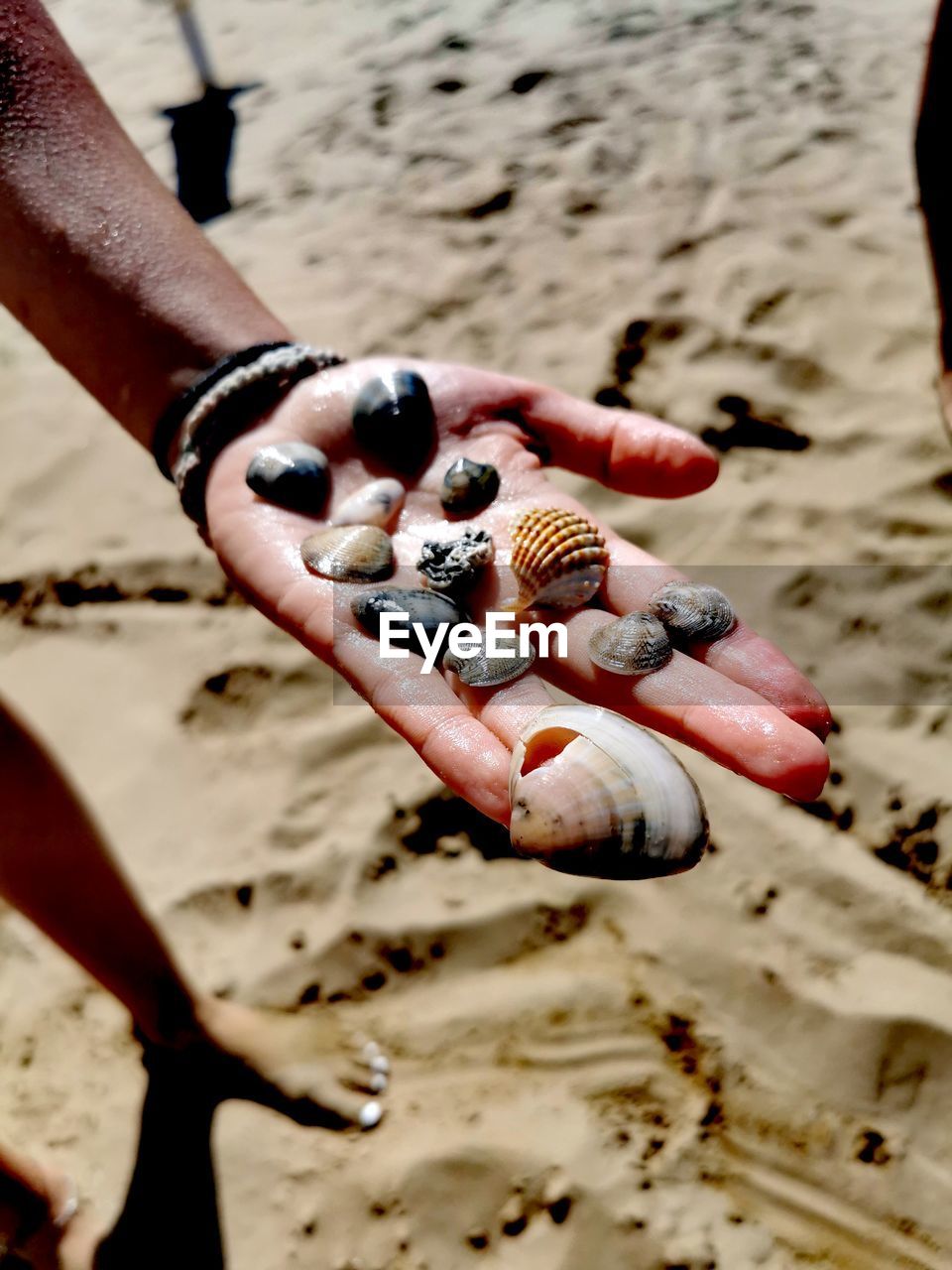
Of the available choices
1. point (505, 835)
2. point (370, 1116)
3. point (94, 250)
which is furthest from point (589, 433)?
point (370, 1116)

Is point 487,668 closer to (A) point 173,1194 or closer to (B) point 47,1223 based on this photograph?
(A) point 173,1194

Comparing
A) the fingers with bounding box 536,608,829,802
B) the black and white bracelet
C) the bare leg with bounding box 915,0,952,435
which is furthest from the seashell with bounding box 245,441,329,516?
the bare leg with bounding box 915,0,952,435

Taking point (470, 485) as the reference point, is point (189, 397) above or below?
above

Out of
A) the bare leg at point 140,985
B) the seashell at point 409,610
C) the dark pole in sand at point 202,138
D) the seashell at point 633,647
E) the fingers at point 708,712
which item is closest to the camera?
the fingers at point 708,712

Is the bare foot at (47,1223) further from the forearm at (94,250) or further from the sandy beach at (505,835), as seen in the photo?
the forearm at (94,250)

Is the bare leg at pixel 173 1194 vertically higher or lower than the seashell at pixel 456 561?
lower

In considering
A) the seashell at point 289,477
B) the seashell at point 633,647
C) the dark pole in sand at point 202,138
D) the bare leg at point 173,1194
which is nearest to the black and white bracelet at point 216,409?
the seashell at point 289,477
